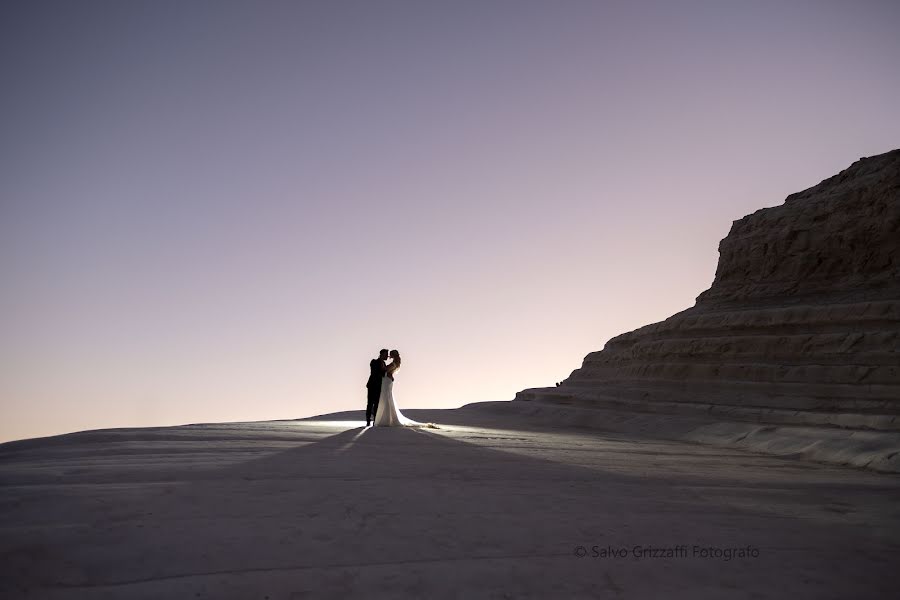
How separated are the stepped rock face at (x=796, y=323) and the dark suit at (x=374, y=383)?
291 inches

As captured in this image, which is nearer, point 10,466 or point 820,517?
point 820,517

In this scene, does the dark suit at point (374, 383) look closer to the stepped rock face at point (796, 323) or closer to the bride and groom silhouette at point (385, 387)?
the bride and groom silhouette at point (385, 387)

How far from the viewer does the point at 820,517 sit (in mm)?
4840

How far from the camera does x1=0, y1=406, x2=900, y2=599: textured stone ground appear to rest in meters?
2.91

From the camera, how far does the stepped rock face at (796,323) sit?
39.8ft

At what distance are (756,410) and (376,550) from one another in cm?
1166

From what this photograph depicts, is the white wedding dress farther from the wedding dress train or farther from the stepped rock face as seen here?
the stepped rock face

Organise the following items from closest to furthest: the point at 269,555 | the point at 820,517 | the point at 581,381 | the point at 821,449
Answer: the point at 269,555 → the point at 820,517 → the point at 821,449 → the point at 581,381

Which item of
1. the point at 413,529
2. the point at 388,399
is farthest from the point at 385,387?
the point at 413,529

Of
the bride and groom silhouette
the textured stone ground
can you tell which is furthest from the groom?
the textured stone ground

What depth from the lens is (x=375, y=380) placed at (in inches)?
551

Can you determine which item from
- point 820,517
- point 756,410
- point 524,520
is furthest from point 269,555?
point 756,410

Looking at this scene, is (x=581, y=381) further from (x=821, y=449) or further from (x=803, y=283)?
(x=821, y=449)

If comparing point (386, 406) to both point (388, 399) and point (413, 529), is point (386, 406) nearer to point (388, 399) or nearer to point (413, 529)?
point (388, 399)
